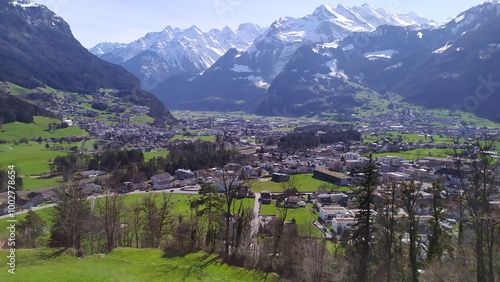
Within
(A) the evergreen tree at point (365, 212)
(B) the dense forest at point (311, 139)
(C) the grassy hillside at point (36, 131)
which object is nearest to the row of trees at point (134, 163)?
(B) the dense forest at point (311, 139)

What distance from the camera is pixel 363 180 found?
28.8 m

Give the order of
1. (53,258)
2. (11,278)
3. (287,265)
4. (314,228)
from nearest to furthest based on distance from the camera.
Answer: (11,278) < (53,258) < (287,265) < (314,228)

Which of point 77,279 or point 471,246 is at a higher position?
point 77,279

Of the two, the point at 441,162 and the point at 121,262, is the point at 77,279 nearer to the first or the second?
the point at 121,262

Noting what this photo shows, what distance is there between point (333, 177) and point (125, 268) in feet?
273

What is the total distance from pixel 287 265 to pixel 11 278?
73.5ft

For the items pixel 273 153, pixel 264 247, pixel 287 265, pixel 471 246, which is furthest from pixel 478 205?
pixel 273 153

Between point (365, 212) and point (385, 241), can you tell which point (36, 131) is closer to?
point (385, 241)

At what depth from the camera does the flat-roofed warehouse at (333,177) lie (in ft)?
326

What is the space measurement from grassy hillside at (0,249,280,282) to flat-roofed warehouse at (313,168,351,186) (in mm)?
72484

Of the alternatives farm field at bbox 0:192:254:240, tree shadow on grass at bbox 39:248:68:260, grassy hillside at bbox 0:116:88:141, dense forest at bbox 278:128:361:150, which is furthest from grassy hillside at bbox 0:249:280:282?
grassy hillside at bbox 0:116:88:141

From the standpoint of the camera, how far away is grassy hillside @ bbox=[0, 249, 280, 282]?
1894cm

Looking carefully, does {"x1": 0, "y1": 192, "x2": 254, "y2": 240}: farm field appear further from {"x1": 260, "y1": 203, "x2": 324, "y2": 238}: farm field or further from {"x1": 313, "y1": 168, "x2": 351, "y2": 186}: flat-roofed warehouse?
{"x1": 313, "y1": 168, "x2": 351, "y2": 186}: flat-roofed warehouse

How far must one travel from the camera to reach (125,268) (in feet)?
79.1
